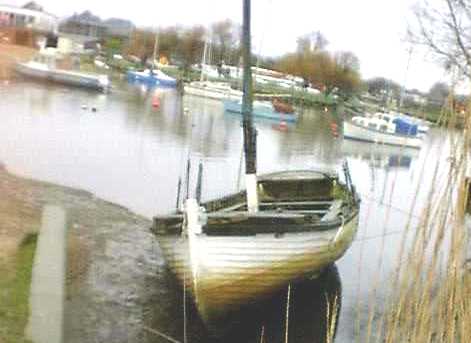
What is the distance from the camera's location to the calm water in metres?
8.34

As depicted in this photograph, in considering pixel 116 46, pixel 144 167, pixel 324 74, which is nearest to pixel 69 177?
pixel 144 167

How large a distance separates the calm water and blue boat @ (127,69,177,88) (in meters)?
19.6

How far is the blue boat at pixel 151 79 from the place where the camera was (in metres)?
67.3

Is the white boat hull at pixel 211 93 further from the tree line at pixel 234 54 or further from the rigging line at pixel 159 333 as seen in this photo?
the rigging line at pixel 159 333

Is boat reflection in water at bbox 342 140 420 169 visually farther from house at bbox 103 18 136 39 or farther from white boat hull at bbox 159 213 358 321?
house at bbox 103 18 136 39

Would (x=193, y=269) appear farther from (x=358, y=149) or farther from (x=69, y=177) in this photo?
(x=358, y=149)

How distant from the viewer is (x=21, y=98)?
35.3 metres

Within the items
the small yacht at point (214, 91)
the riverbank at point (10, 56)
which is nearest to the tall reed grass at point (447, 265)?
the riverbank at point (10, 56)

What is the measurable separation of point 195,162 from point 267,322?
1433 centimetres

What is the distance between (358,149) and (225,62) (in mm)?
34780

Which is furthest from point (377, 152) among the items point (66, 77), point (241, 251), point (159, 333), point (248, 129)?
point (159, 333)

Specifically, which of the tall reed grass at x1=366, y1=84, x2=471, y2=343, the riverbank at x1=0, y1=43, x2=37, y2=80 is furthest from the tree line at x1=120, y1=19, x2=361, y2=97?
the tall reed grass at x1=366, y1=84, x2=471, y2=343

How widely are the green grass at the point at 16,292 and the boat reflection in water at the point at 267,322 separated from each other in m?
1.72

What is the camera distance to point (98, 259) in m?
9.54
